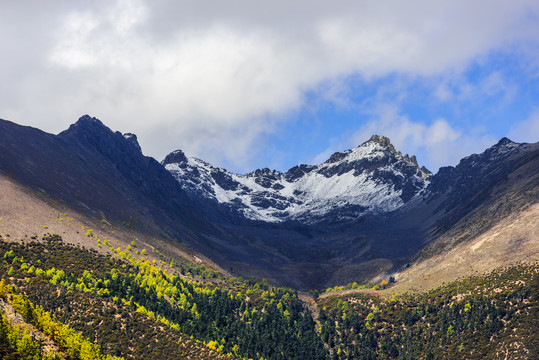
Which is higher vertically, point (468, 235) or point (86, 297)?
point (468, 235)

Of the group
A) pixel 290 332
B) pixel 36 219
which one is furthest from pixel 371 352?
pixel 36 219

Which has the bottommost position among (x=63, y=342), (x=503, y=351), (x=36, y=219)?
(x=503, y=351)

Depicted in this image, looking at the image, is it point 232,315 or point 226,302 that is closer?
point 232,315

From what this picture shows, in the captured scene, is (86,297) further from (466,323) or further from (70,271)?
(466,323)

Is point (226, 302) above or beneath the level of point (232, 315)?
Result: above

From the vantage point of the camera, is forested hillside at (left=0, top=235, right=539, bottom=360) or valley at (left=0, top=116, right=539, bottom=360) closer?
forested hillside at (left=0, top=235, right=539, bottom=360)

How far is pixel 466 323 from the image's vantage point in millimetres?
123438

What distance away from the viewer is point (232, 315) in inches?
5782

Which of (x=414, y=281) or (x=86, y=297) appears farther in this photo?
(x=414, y=281)

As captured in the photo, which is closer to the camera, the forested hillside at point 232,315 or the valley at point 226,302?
the forested hillside at point 232,315

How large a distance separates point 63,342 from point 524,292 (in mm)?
106314

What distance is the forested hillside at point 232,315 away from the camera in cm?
9614

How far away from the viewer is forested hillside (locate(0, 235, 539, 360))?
96144 millimetres

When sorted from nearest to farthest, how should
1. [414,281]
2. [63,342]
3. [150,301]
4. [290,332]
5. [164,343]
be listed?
[63,342]
[164,343]
[150,301]
[290,332]
[414,281]
